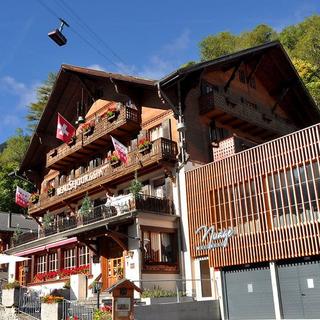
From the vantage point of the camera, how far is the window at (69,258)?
30.2m

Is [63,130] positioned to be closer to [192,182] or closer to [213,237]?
[192,182]

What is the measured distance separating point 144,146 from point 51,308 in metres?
10.4

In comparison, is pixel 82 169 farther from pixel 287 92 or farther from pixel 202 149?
pixel 287 92

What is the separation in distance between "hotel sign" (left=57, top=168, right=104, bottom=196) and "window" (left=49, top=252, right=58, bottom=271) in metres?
4.25

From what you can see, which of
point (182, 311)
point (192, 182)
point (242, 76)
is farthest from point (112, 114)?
point (182, 311)

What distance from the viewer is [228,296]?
21469 mm

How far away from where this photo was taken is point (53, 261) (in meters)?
32.3

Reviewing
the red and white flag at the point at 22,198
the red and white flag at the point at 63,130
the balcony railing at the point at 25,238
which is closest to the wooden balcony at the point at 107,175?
the red and white flag at the point at 22,198

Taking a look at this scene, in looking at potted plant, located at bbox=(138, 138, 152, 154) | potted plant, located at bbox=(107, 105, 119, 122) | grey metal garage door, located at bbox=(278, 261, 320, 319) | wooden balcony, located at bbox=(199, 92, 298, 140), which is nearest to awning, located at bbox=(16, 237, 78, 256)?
potted plant, located at bbox=(138, 138, 152, 154)

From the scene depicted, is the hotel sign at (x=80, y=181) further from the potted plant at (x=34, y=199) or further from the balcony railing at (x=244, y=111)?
the balcony railing at (x=244, y=111)

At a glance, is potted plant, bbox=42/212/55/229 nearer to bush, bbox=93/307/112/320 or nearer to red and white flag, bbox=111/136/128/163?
red and white flag, bbox=111/136/128/163

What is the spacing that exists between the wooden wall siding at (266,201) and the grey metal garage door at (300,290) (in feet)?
2.22

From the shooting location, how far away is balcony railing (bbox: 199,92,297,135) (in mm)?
26906

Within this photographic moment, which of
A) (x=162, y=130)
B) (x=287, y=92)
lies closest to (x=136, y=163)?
(x=162, y=130)
